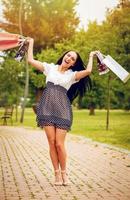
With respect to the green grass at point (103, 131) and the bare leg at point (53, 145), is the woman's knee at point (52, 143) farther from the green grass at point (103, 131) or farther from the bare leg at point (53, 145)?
the green grass at point (103, 131)

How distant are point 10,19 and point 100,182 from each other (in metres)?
39.6

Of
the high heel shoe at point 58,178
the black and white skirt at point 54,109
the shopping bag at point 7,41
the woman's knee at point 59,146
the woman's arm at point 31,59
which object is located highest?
the shopping bag at point 7,41

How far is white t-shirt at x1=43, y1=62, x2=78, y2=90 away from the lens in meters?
8.54

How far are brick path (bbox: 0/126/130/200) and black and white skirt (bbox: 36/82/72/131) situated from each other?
3.10 feet

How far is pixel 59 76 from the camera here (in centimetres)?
855

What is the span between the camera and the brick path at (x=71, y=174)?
7758mm

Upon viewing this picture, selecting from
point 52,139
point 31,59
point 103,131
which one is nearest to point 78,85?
point 31,59

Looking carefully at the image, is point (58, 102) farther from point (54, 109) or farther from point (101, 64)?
point (101, 64)

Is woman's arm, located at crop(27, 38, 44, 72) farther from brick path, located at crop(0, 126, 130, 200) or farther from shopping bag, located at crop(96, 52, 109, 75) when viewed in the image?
brick path, located at crop(0, 126, 130, 200)

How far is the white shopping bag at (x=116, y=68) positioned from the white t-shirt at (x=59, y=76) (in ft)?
1.74

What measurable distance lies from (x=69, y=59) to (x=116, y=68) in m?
0.72

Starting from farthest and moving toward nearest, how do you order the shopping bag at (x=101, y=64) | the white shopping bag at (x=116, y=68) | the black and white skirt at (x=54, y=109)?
the shopping bag at (x=101, y=64) → the black and white skirt at (x=54, y=109) → the white shopping bag at (x=116, y=68)

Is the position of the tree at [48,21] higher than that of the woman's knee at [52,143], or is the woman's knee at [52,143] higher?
the tree at [48,21]

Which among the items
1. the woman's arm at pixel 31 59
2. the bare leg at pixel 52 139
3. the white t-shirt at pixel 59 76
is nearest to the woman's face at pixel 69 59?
the white t-shirt at pixel 59 76
